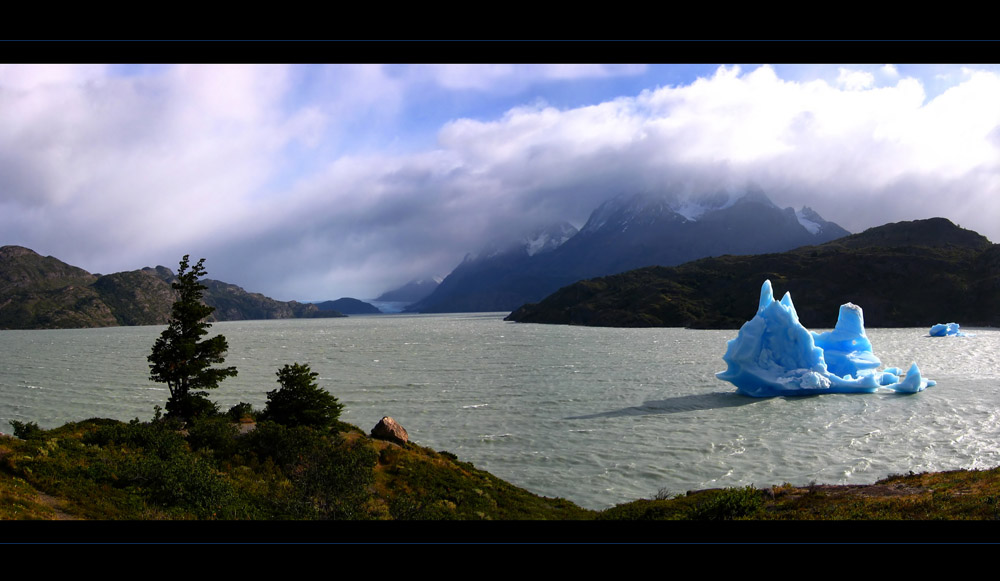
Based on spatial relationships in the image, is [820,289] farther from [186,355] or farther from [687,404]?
[186,355]

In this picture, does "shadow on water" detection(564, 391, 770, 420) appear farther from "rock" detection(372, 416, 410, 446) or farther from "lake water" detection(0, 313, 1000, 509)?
"rock" detection(372, 416, 410, 446)

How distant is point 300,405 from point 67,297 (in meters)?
205

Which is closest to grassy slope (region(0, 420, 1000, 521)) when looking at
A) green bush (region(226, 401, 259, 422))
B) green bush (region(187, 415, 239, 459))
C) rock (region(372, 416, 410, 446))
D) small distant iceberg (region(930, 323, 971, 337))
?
green bush (region(187, 415, 239, 459))

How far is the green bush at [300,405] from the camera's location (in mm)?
18234

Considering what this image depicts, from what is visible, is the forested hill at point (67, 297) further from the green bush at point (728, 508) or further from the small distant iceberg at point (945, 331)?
the green bush at point (728, 508)

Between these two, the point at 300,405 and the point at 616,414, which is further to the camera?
the point at 616,414

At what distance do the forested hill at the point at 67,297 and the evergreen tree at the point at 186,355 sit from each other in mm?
157470

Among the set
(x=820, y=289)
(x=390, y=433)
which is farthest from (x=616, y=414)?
(x=820, y=289)


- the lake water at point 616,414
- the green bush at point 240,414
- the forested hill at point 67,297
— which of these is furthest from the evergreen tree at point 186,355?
the forested hill at point 67,297

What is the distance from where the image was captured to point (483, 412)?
2941 cm

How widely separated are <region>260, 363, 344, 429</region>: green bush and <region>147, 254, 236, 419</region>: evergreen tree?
249 centimetres

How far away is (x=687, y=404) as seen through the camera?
30750 millimetres
